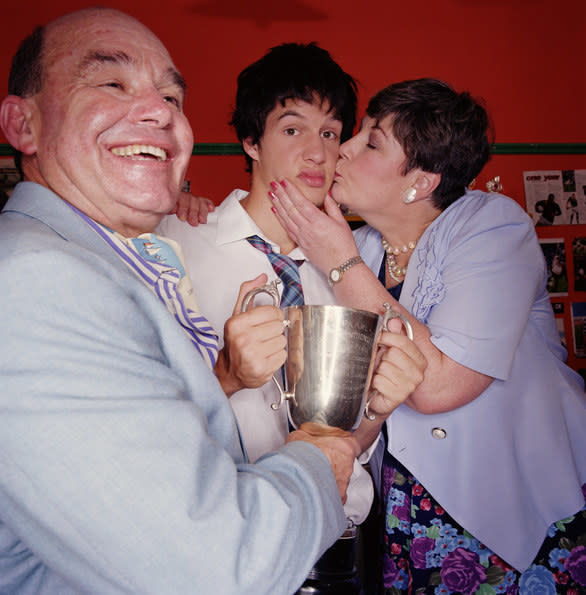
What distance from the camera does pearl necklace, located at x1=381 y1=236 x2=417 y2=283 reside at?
188cm

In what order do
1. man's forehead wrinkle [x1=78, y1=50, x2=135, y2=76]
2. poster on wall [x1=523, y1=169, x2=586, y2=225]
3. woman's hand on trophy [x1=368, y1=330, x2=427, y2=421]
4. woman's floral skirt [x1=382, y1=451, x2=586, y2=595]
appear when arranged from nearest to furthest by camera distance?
man's forehead wrinkle [x1=78, y1=50, x2=135, y2=76] < woman's hand on trophy [x1=368, y1=330, x2=427, y2=421] < woman's floral skirt [x1=382, y1=451, x2=586, y2=595] < poster on wall [x1=523, y1=169, x2=586, y2=225]

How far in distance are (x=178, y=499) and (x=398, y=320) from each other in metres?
0.80

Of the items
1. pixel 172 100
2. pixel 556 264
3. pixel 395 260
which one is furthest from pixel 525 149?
pixel 172 100

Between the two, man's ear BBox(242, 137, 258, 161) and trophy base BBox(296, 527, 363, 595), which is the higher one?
man's ear BBox(242, 137, 258, 161)

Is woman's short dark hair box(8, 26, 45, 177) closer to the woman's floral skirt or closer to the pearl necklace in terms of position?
the pearl necklace

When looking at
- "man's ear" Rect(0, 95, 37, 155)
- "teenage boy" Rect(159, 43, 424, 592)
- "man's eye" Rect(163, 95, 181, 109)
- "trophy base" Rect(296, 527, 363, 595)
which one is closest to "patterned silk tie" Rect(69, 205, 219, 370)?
"man's ear" Rect(0, 95, 37, 155)

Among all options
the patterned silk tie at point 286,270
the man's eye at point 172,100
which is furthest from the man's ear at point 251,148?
the man's eye at point 172,100

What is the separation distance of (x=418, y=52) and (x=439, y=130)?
177cm

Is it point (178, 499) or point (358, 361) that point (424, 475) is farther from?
point (178, 499)

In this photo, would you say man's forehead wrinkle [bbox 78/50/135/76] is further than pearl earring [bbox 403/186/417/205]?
No

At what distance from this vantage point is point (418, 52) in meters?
3.34

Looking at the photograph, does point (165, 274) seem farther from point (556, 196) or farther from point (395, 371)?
point (556, 196)

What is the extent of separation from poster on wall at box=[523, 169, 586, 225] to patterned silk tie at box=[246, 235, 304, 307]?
7.42 feet

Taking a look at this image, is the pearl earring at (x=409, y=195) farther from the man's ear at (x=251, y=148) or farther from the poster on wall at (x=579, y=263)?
the poster on wall at (x=579, y=263)
